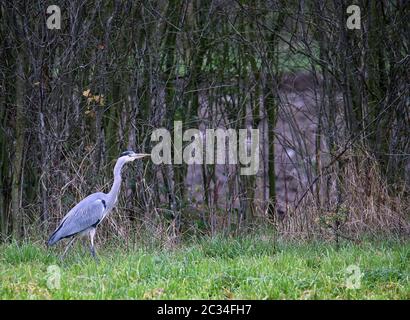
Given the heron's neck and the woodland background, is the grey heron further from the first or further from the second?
the woodland background

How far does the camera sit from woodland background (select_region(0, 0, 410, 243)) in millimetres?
10719

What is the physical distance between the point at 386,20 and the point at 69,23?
4.82 meters

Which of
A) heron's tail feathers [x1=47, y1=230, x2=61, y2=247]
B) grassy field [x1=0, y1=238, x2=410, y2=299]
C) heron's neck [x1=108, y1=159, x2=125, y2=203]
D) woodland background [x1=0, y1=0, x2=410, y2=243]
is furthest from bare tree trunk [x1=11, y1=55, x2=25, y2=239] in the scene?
grassy field [x1=0, y1=238, x2=410, y2=299]

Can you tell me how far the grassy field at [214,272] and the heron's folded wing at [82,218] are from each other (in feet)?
1.07

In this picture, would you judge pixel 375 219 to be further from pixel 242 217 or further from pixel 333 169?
pixel 242 217

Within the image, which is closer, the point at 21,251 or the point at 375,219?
the point at 21,251

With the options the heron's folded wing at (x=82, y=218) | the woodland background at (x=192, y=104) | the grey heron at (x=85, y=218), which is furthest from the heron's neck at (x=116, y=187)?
the woodland background at (x=192, y=104)

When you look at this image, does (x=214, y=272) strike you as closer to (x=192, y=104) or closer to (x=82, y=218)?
(x=82, y=218)

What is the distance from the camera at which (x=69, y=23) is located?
11.2 meters

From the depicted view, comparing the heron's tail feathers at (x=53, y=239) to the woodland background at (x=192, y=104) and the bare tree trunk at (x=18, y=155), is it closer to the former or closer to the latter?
the woodland background at (x=192, y=104)

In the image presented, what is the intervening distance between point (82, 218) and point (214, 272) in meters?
2.04

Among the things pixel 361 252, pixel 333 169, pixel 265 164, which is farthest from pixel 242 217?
pixel 361 252

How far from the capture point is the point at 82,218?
9258 millimetres

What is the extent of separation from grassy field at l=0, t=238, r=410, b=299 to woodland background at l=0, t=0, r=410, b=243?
38.0 inches
